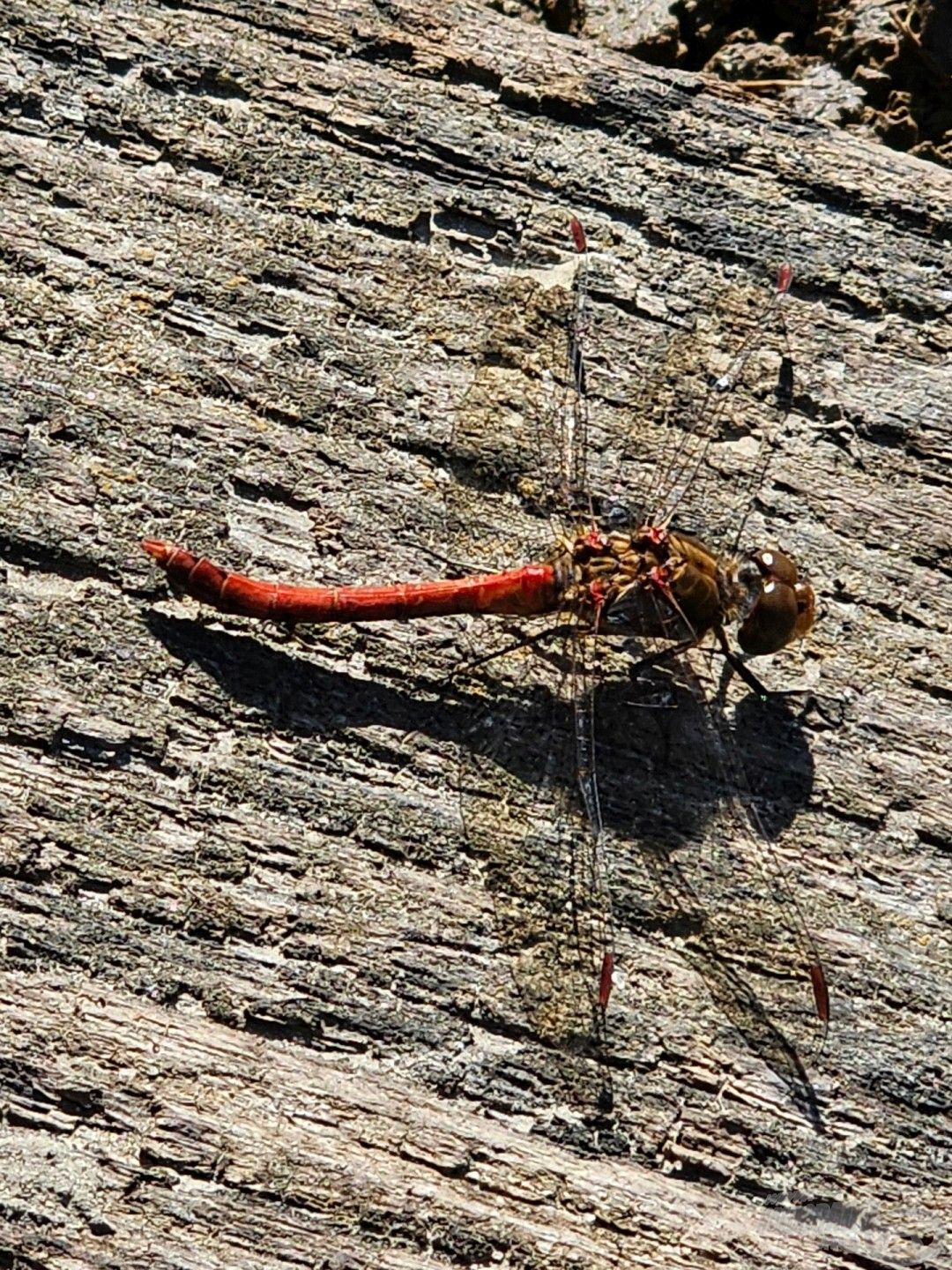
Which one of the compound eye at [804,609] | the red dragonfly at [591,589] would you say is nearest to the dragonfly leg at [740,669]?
the red dragonfly at [591,589]

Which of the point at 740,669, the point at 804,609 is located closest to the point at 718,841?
the point at 740,669

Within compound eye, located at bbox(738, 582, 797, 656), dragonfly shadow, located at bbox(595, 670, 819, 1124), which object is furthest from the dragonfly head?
dragonfly shadow, located at bbox(595, 670, 819, 1124)

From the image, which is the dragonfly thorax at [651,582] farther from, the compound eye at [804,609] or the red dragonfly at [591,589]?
the compound eye at [804,609]

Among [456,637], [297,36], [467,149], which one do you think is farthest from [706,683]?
[297,36]

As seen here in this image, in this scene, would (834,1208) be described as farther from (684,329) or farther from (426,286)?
(426,286)

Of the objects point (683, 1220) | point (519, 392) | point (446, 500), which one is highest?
point (519, 392)

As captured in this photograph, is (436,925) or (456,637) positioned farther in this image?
(456,637)
